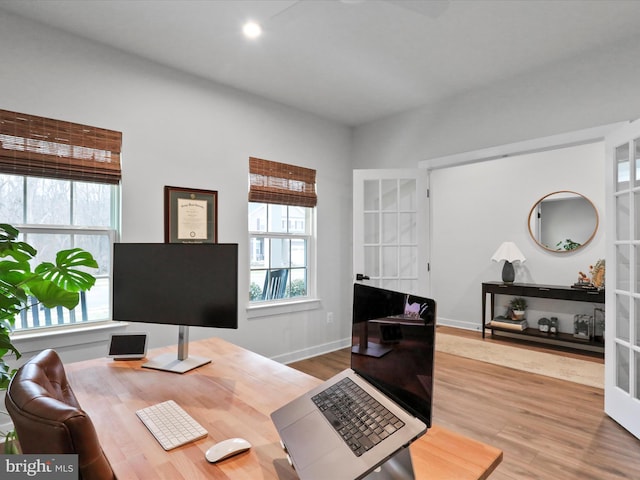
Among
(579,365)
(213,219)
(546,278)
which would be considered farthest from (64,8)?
(546,278)

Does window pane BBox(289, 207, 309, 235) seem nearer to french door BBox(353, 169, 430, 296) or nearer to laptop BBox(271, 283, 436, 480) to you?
french door BBox(353, 169, 430, 296)

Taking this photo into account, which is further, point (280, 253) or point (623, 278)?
point (280, 253)

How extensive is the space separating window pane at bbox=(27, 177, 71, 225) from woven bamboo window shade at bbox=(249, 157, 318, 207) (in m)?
1.45

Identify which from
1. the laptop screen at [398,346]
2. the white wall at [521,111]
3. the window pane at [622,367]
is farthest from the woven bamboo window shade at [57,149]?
the window pane at [622,367]

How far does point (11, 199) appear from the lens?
230 centimetres

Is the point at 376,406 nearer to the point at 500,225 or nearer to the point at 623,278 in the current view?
the point at 623,278

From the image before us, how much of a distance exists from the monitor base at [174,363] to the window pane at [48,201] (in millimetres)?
1436

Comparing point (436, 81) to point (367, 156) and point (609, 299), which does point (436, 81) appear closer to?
point (367, 156)

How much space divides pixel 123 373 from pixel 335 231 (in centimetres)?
297

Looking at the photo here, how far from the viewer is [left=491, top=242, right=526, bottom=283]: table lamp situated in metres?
4.79

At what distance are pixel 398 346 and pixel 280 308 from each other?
2.85 meters

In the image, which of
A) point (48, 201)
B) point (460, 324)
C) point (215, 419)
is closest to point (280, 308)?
point (48, 201)

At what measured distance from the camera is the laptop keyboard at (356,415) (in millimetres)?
804

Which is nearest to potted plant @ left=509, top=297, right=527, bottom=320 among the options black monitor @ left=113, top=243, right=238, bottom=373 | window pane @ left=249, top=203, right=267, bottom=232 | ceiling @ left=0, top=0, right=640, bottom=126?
ceiling @ left=0, top=0, right=640, bottom=126
